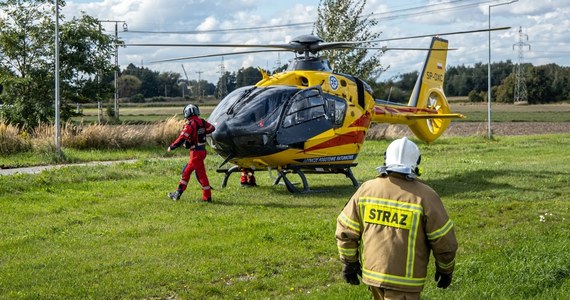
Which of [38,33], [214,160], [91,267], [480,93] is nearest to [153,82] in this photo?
[480,93]

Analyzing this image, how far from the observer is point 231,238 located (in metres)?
10.6

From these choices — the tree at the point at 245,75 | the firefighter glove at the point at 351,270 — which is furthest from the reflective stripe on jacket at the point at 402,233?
the tree at the point at 245,75

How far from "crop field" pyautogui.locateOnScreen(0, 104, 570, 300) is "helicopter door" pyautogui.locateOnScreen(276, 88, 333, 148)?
4.27ft

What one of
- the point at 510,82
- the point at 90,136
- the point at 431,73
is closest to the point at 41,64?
the point at 90,136

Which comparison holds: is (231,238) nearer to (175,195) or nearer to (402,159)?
(175,195)

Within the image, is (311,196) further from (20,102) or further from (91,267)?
(20,102)

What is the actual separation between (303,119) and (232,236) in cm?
538

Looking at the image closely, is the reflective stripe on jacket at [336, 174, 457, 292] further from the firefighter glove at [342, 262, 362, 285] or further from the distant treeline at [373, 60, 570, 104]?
the distant treeline at [373, 60, 570, 104]

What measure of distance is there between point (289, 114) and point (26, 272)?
7.81 m

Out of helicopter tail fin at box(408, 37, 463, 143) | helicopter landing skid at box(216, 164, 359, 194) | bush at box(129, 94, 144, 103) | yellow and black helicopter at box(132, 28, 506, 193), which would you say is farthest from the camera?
bush at box(129, 94, 144, 103)

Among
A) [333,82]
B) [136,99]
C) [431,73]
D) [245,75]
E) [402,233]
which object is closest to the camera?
[402,233]

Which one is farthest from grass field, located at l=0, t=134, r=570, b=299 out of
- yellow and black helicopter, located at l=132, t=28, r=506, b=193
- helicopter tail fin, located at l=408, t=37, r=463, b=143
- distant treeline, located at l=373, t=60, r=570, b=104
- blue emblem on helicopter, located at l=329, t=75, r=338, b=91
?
distant treeline, located at l=373, t=60, r=570, b=104

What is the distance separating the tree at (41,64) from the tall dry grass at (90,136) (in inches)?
62.4

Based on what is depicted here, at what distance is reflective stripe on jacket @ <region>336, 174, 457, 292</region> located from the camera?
525 centimetres
